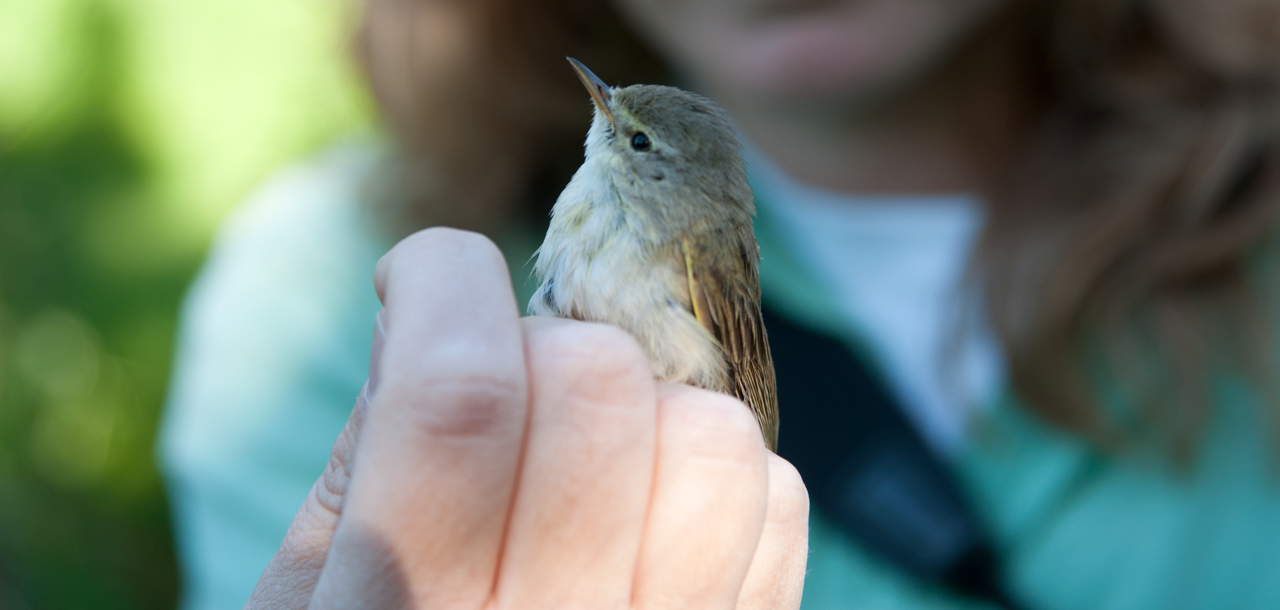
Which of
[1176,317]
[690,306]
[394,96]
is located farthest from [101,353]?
[1176,317]

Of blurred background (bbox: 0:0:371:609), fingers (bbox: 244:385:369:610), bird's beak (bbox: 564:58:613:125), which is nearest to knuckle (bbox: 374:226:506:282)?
fingers (bbox: 244:385:369:610)

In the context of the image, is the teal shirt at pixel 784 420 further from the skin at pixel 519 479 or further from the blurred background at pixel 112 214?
the skin at pixel 519 479

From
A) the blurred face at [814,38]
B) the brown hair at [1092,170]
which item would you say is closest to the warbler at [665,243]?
the blurred face at [814,38]

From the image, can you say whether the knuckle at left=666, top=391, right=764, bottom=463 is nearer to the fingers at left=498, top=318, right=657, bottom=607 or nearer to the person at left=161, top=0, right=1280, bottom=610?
the fingers at left=498, top=318, right=657, bottom=607

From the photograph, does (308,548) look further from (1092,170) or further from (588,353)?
(1092,170)

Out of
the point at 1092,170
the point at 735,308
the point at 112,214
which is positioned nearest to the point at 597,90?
the point at 735,308

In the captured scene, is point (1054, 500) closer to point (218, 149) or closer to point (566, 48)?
point (566, 48)
